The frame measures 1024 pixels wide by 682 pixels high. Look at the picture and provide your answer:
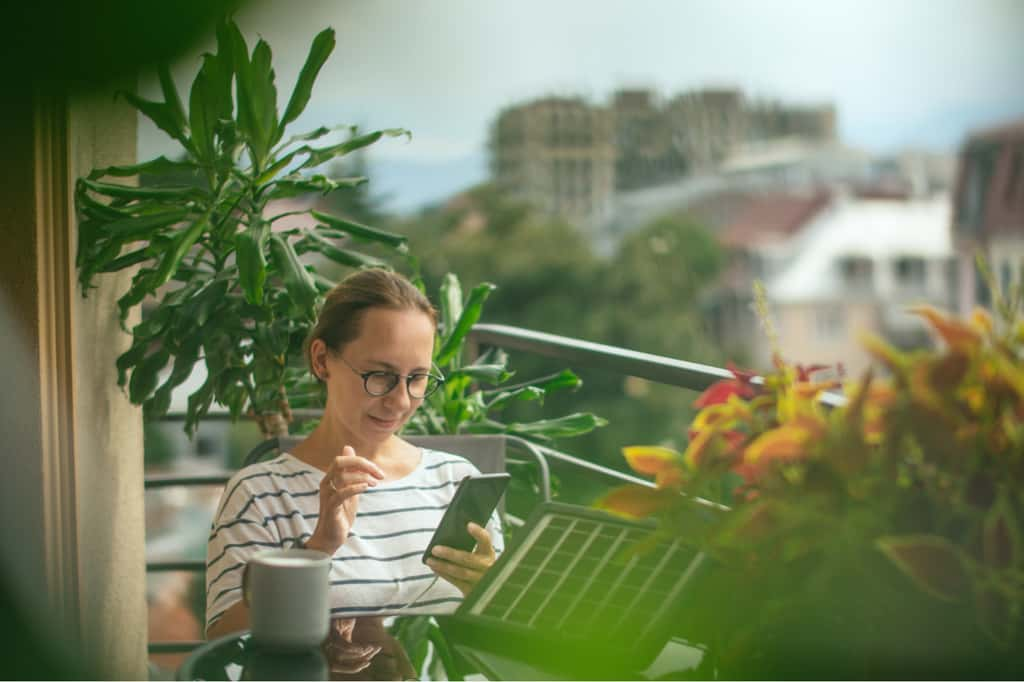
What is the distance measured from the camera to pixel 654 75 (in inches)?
1480

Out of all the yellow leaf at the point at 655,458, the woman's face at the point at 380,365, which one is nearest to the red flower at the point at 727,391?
the yellow leaf at the point at 655,458

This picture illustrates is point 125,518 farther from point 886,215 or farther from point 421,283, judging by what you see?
point 886,215

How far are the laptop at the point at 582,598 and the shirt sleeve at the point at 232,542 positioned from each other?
337 millimetres

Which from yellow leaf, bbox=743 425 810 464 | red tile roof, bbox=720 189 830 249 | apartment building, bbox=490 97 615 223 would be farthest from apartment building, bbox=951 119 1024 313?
yellow leaf, bbox=743 425 810 464

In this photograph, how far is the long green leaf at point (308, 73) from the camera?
5.26 ft

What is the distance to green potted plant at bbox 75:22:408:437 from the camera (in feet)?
5.10

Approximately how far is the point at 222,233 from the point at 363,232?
222 mm

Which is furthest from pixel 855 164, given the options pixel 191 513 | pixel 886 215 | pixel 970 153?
pixel 191 513

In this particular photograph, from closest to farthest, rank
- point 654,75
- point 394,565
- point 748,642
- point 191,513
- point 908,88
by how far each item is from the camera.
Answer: point 748,642 → point 394,565 → point 191,513 → point 654,75 → point 908,88

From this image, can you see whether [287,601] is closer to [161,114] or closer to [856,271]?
[161,114]

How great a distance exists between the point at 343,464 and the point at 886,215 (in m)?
38.9

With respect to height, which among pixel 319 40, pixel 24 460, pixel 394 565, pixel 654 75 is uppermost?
pixel 654 75

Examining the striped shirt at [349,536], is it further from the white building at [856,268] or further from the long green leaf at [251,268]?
the white building at [856,268]

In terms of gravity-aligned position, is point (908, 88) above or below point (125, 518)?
above
